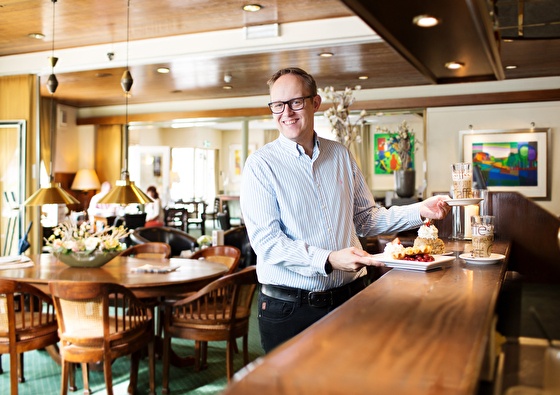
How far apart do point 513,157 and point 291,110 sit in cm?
734

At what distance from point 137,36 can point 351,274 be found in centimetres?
552

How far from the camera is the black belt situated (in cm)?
220

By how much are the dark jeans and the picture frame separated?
23.3 feet

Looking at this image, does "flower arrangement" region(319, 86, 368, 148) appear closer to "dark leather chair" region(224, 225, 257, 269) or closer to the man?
"dark leather chair" region(224, 225, 257, 269)

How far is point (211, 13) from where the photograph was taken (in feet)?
19.6

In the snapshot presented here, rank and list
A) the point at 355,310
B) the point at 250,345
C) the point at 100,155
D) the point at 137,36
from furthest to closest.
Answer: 1. the point at 100,155
2. the point at 137,36
3. the point at 250,345
4. the point at 355,310

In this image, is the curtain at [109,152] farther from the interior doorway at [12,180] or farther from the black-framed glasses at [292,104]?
the black-framed glasses at [292,104]

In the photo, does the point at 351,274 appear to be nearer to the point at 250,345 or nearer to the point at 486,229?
the point at 486,229

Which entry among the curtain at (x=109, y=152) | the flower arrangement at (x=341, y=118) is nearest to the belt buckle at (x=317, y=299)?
the flower arrangement at (x=341, y=118)

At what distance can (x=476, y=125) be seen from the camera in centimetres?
887

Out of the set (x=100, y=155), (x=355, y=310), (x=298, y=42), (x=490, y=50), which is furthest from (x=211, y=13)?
(x=100, y=155)

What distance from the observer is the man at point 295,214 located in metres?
2.20

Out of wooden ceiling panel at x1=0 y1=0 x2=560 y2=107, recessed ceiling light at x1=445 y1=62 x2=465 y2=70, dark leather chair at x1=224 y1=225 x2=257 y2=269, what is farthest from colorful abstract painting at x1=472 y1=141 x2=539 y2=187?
recessed ceiling light at x1=445 y1=62 x2=465 y2=70

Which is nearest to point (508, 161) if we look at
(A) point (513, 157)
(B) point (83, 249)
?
(A) point (513, 157)
